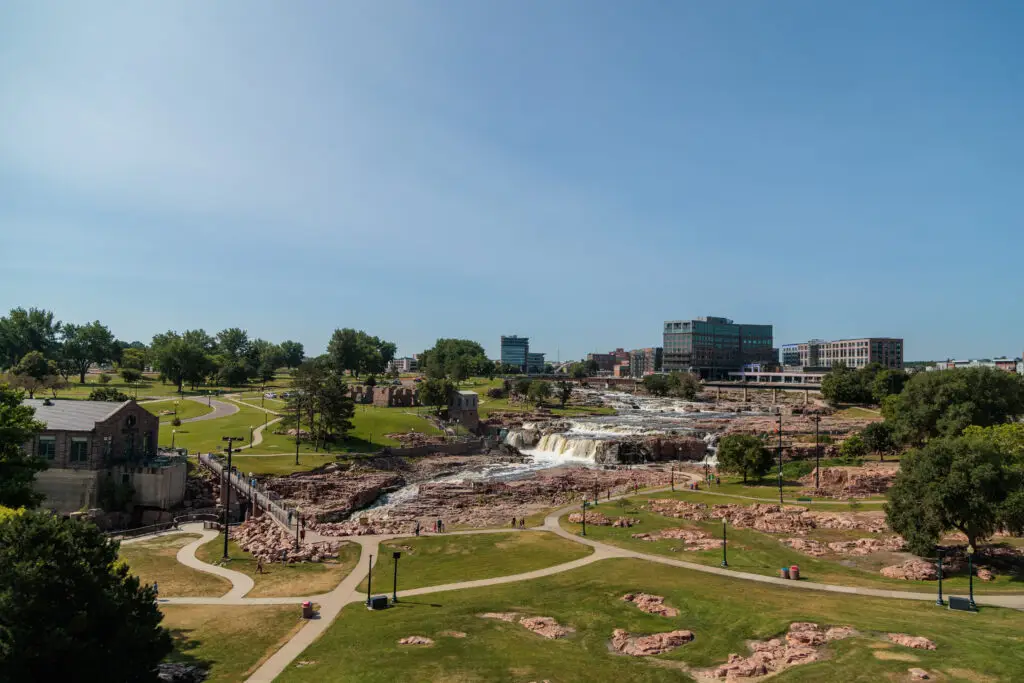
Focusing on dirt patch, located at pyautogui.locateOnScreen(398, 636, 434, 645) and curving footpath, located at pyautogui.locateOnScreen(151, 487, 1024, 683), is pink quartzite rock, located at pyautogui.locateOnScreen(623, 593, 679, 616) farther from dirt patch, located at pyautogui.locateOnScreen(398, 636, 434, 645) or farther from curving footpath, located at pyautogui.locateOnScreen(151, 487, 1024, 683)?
dirt patch, located at pyautogui.locateOnScreen(398, 636, 434, 645)

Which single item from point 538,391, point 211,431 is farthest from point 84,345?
point 538,391

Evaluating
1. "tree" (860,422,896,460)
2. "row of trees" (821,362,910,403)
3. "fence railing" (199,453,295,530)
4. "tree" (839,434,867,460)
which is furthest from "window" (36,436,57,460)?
"row of trees" (821,362,910,403)

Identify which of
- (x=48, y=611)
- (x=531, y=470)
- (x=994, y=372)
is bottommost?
(x=531, y=470)

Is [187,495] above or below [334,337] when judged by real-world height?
below

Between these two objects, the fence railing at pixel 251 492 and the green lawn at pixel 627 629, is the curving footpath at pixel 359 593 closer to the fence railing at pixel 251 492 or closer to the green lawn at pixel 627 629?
the green lawn at pixel 627 629

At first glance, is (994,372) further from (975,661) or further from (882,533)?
(975,661)

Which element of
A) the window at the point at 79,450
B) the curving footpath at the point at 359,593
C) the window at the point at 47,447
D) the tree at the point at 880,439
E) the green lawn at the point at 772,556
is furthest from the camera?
the tree at the point at 880,439

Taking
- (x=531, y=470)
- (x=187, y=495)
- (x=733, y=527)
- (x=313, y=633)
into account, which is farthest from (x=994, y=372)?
(x=187, y=495)

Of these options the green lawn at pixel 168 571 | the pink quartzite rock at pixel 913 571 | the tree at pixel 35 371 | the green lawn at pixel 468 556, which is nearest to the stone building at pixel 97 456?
the green lawn at pixel 168 571
